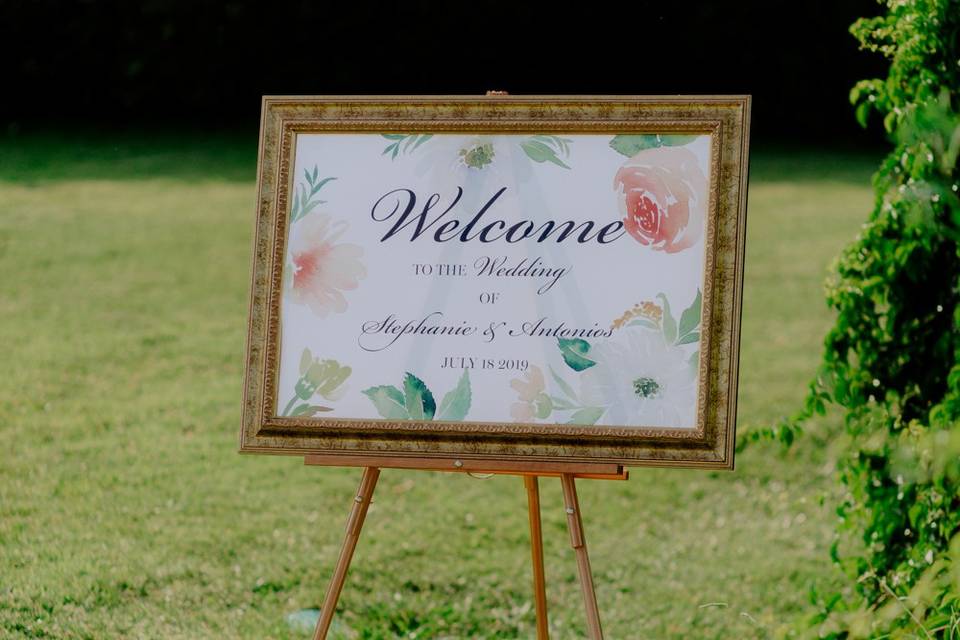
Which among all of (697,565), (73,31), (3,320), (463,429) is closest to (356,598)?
(697,565)

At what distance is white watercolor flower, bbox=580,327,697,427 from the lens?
7.46 feet

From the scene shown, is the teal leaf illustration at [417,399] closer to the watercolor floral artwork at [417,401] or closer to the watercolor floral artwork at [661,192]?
the watercolor floral artwork at [417,401]

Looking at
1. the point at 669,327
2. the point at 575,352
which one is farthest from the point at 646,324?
the point at 575,352

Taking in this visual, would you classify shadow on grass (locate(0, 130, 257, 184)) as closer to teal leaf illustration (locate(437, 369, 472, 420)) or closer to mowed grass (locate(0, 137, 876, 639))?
mowed grass (locate(0, 137, 876, 639))

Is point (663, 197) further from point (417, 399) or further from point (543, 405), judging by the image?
point (417, 399)

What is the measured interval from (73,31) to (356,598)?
7555 mm

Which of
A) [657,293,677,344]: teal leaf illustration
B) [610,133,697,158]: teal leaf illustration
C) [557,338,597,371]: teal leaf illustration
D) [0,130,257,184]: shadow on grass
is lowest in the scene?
[557,338,597,371]: teal leaf illustration

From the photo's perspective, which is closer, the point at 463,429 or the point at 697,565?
the point at 463,429

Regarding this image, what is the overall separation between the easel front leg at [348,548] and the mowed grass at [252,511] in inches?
30.8

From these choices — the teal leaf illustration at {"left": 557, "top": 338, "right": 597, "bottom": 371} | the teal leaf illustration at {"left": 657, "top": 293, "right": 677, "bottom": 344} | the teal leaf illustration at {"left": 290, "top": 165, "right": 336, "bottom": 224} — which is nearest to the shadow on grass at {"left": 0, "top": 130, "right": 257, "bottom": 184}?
the teal leaf illustration at {"left": 290, "top": 165, "right": 336, "bottom": 224}

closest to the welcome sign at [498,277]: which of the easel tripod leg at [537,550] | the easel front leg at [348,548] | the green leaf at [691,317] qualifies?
the green leaf at [691,317]

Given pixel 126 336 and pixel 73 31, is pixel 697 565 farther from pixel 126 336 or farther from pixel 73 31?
pixel 73 31

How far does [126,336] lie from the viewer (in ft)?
18.9

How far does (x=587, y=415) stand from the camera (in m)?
2.30
